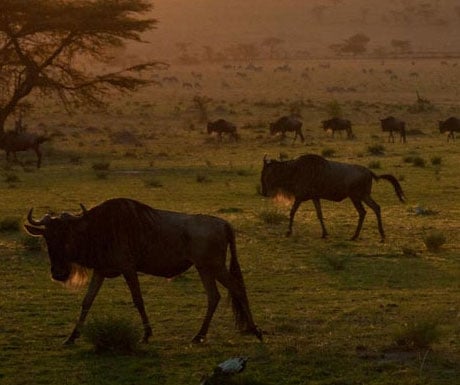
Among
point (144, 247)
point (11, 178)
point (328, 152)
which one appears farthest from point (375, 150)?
point (144, 247)

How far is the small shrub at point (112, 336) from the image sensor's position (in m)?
8.41

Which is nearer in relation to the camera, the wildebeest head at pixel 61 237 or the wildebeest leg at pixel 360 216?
the wildebeest head at pixel 61 237

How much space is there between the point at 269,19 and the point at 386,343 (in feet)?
515

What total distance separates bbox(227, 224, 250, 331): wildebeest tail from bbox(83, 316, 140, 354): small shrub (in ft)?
3.39

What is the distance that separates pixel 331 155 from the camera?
102 feet

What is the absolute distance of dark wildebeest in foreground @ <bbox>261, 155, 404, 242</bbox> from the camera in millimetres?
16062

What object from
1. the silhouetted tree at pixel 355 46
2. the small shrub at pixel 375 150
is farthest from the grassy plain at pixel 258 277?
the silhouetted tree at pixel 355 46

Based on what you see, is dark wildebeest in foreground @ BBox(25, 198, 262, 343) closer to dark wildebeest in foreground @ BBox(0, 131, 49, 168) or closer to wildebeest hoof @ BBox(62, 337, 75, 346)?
wildebeest hoof @ BBox(62, 337, 75, 346)

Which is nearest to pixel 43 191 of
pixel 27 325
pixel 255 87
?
pixel 27 325

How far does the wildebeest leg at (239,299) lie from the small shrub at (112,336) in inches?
39.4

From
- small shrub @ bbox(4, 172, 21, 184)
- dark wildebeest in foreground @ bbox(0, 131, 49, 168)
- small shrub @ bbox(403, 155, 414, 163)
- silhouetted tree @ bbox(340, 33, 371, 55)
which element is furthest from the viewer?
silhouetted tree @ bbox(340, 33, 371, 55)

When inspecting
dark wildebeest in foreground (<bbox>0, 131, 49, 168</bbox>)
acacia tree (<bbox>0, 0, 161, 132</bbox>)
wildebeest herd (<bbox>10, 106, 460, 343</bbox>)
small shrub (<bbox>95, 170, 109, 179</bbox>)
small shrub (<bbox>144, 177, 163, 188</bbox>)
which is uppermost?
acacia tree (<bbox>0, 0, 161, 132</bbox>)

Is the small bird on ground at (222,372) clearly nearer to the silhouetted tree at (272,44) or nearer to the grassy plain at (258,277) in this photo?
the grassy plain at (258,277)

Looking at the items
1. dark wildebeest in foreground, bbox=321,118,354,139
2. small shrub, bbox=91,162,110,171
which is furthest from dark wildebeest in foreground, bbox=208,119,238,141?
small shrub, bbox=91,162,110,171
